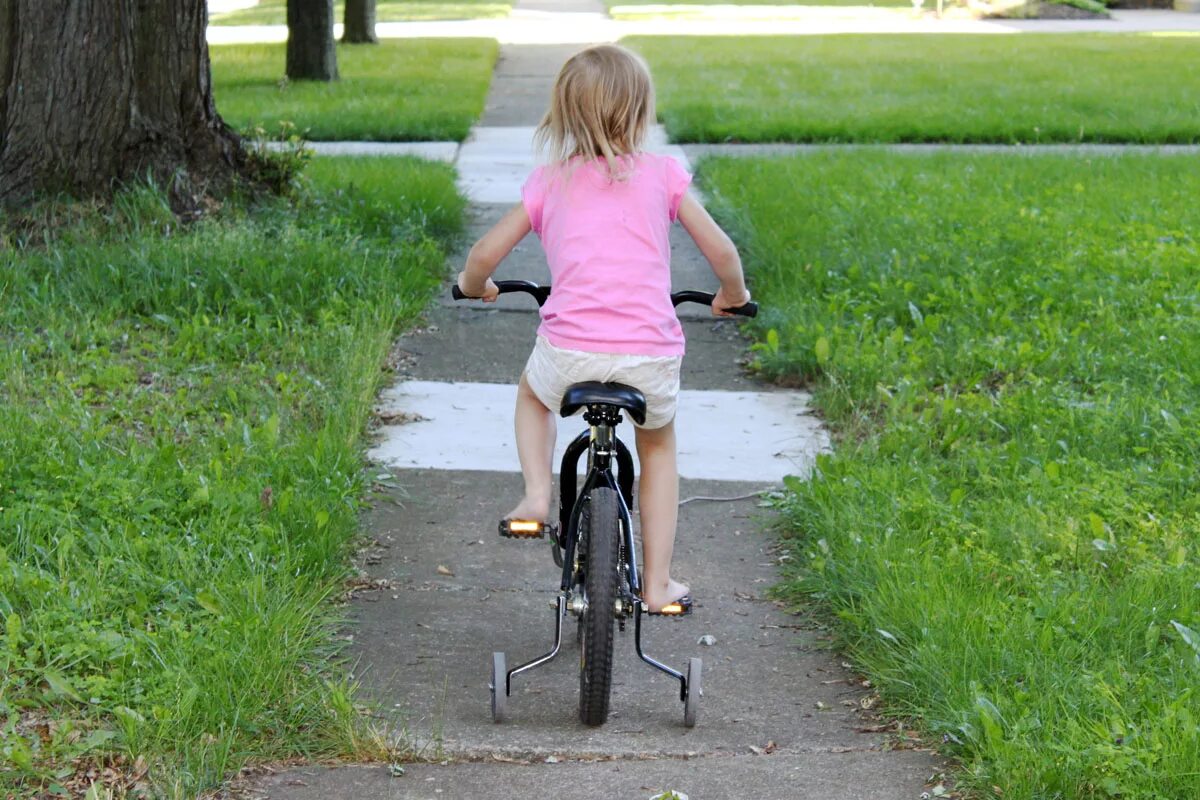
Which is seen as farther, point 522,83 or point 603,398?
point 522,83

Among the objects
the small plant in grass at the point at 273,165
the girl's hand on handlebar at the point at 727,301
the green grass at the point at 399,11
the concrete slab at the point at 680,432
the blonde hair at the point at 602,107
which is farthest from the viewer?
the green grass at the point at 399,11

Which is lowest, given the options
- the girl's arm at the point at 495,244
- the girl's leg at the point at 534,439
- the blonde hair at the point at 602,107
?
the girl's leg at the point at 534,439

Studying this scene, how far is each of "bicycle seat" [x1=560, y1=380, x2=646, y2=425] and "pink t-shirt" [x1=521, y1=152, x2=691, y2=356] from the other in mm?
138

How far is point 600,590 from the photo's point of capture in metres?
3.77

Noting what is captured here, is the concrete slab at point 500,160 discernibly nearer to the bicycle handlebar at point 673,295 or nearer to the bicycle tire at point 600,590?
the bicycle handlebar at point 673,295

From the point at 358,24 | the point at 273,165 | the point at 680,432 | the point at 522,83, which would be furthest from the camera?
the point at 358,24

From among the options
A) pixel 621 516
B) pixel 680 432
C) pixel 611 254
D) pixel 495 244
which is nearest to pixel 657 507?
pixel 621 516

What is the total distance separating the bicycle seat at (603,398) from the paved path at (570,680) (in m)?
0.87

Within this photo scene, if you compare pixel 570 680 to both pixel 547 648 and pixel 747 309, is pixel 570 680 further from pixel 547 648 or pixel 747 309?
pixel 747 309

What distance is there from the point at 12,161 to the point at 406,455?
360 centimetres

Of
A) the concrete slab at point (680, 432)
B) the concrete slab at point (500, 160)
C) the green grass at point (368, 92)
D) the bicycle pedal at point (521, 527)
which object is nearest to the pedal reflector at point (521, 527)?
the bicycle pedal at point (521, 527)

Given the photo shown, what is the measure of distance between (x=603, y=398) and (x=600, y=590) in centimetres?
47

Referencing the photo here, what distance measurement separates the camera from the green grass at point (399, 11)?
30.6 meters

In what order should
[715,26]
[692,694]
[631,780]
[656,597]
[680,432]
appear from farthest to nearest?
[715,26] → [680,432] → [656,597] → [692,694] → [631,780]
